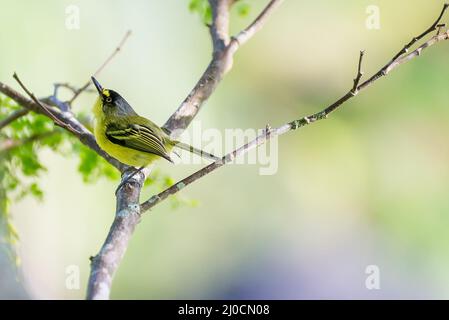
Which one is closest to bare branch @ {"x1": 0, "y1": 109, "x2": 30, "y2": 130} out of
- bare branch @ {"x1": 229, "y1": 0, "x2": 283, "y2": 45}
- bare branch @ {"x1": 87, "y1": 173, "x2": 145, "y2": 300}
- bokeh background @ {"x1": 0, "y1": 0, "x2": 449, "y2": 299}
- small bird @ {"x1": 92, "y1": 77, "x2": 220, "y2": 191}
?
small bird @ {"x1": 92, "y1": 77, "x2": 220, "y2": 191}

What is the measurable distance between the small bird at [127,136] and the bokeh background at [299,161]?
197 cm

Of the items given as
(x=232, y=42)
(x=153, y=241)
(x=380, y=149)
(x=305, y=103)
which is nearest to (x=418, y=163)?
(x=380, y=149)

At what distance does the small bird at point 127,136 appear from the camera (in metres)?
3.69

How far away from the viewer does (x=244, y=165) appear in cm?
717

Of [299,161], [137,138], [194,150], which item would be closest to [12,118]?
[137,138]

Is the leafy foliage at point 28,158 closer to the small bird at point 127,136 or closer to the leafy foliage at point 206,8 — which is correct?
the small bird at point 127,136

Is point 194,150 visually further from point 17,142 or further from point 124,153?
point 17,142

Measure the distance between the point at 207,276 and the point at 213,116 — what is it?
190 centimetres

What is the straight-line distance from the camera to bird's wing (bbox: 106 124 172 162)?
3686mm

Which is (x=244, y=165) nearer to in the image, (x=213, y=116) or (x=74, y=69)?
(x=213, y=116)

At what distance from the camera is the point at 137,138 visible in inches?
151

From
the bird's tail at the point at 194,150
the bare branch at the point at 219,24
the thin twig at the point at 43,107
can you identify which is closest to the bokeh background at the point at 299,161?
the bare branch at the point at 219,24

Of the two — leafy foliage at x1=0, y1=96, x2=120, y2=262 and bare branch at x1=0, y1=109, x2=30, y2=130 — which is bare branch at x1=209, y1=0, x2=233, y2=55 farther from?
bare branch at x1=0, y1=109, x2=30, y2=130
